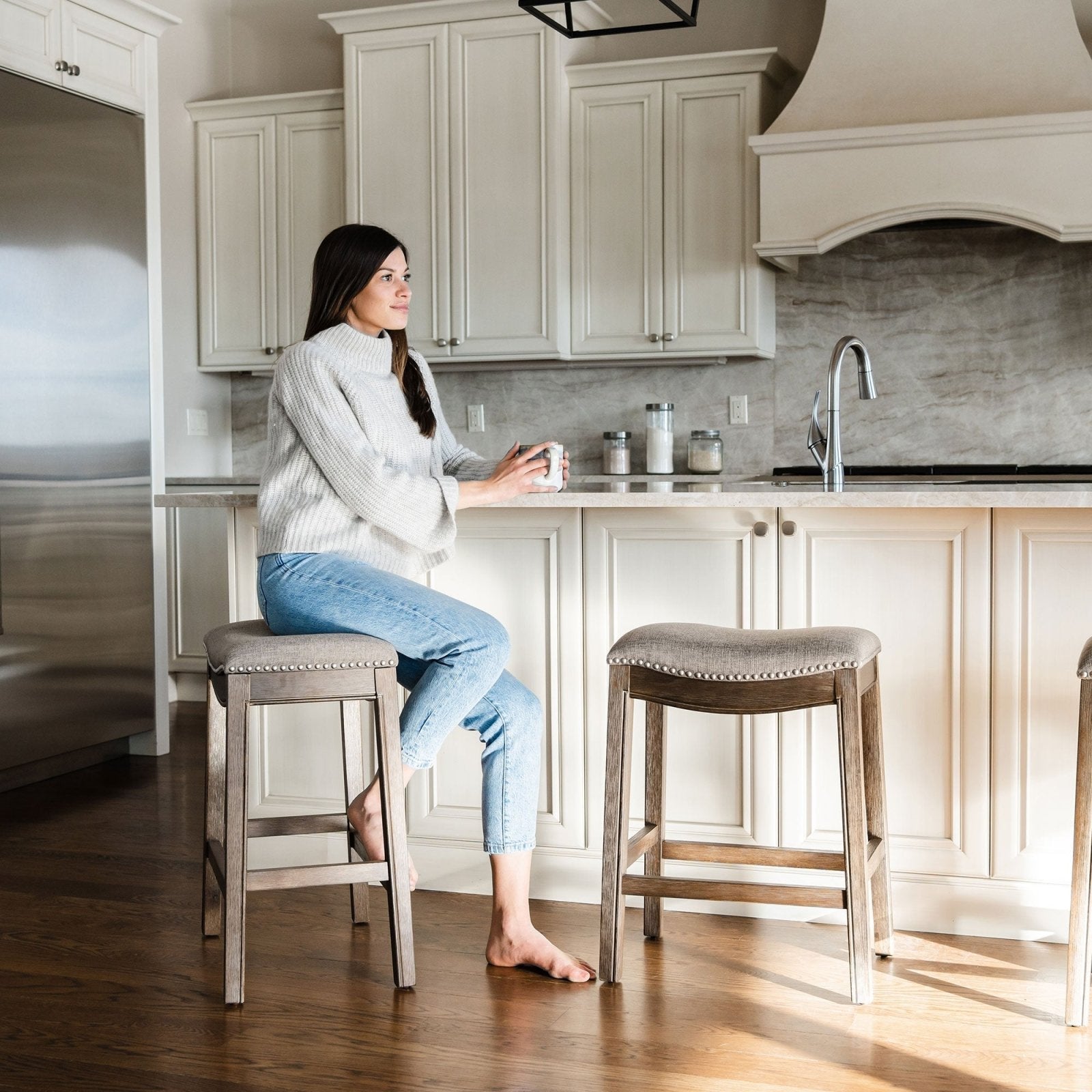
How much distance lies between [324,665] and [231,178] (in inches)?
133

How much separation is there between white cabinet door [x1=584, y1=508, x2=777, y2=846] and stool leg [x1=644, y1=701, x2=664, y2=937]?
16cm

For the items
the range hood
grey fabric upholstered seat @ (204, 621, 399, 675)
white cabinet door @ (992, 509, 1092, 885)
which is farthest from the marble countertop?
the range hood

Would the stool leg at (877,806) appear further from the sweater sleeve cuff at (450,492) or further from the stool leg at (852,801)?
the sweater sleeve cuff at (450,492)

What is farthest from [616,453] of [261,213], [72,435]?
[72,435]

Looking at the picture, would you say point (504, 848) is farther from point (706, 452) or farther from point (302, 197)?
point (302, 197)

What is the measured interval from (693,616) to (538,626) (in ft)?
1.06

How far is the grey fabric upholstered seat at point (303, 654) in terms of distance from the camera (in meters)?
2.16

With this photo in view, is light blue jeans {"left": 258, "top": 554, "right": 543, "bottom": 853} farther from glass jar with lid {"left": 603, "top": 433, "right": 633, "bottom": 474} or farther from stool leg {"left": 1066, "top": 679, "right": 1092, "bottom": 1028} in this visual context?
glass jar with lid {"left": 603, "top": 433, "right": 633, "bottom": 474}

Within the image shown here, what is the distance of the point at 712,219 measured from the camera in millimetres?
4418

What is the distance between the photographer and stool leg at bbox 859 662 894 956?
92.2 inches

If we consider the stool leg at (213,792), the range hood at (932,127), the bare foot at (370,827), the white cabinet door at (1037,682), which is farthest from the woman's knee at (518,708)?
the range hood at (932,127)

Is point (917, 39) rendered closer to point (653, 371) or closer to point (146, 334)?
point (653, 371)

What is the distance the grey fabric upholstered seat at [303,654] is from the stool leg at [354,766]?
39 cm

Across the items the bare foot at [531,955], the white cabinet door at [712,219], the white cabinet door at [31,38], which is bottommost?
the bare foot at [531,955]
